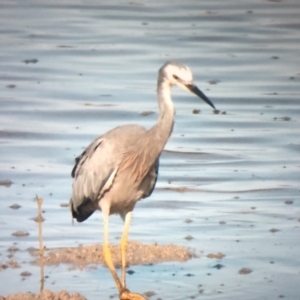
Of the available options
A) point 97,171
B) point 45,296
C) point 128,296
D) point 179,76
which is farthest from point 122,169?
point 45,296

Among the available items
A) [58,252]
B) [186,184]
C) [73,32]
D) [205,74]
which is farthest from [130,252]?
[73,32]

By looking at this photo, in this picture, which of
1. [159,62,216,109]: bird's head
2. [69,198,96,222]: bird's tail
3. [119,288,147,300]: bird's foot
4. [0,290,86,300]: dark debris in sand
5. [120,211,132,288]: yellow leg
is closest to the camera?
[0,290,86,300]: dark debris in sand

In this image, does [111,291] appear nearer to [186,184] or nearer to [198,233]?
[198,233]

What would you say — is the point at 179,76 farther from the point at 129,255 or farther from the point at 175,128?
the point at 175,128

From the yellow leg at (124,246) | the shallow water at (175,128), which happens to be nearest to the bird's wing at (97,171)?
the yellow leg at (124,246)

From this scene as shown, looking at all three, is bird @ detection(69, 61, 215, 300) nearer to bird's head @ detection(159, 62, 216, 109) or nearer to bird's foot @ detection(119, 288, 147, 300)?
bird's head @ detection(159, 62, 216, 109)

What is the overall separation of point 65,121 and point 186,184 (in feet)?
10.2

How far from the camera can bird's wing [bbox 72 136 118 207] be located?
7793mm

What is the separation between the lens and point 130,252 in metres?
8.16

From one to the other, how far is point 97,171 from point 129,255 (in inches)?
28.9

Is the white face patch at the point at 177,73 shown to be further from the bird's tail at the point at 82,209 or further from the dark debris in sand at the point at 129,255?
the dark debris in sand at the point at 129,255

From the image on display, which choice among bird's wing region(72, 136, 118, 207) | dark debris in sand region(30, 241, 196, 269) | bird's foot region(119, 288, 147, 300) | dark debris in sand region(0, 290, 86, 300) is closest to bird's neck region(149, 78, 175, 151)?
bird's wing region(72, 136, 118, 207)

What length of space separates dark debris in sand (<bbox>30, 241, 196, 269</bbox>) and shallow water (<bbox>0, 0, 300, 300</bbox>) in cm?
12

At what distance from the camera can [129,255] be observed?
8.12 metres
